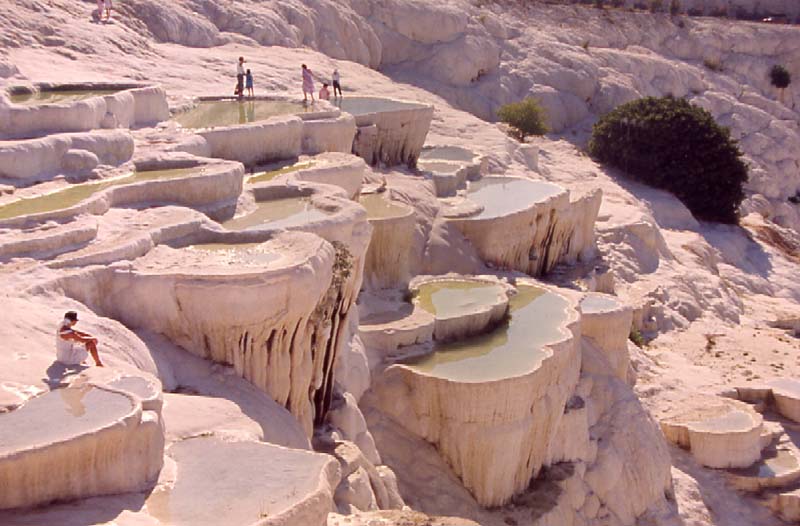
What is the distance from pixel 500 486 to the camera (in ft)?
36.8

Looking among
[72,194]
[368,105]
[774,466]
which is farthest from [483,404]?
[368,105]

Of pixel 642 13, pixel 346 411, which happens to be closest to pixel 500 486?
pixel 346 411

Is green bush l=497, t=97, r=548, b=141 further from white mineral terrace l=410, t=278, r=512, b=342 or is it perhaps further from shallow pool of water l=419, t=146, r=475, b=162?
white mineral terrace l=410, t=278, r=512, b=342

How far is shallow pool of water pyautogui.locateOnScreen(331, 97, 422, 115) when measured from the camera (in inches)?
695

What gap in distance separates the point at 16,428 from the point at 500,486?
6.79 metres

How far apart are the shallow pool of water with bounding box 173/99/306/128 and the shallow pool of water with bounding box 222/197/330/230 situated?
3.03 meters

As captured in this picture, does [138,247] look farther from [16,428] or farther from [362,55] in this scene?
[362,55]

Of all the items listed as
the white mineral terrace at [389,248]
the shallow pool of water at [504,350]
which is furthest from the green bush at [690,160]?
the white mineral terrace at [389,248]

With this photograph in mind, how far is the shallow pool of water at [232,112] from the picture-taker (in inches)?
543

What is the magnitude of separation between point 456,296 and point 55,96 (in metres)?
5.84

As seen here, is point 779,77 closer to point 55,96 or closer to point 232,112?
point 232,112

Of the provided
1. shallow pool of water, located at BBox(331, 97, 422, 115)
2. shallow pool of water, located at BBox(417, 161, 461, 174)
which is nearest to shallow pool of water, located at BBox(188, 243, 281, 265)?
shallow pool of water, located at BBox(331, 97, 422, 115)

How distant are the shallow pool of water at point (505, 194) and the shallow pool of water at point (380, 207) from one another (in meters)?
1.78

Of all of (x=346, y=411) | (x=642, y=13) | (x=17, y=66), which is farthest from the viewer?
(x=642, y=13)
